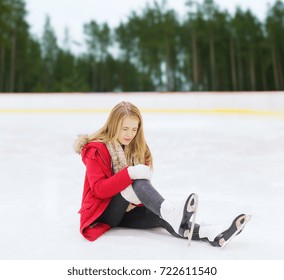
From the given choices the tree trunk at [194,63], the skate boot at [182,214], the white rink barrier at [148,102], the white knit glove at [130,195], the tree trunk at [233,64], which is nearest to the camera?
the skate boot at [182,214]

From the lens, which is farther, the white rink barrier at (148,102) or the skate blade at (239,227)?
the white rink barrier at (148,102)

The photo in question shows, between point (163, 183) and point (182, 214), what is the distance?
1.13 meters

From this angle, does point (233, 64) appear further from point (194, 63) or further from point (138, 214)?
point (138, 214)

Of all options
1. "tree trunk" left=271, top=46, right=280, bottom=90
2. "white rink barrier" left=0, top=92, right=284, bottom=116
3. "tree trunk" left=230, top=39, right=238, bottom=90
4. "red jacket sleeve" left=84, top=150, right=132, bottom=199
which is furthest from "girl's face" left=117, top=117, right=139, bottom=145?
"tree trunk" left=230, top=39, right=238, bottom=90

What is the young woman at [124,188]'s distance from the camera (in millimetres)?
1662

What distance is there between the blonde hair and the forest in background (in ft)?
54.1

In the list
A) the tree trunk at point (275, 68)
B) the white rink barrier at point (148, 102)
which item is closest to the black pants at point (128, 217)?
the white rink barrier at point (148, 102)

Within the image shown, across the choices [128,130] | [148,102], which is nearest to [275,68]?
[148,102]

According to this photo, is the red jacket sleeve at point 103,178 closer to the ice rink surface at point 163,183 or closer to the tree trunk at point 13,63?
the ice rink surface at point 163,183

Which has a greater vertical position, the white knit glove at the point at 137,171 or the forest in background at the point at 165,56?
the forest in background at the point at 165,56

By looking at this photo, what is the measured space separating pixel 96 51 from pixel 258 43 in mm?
8056

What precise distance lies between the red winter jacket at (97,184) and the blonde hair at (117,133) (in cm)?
3

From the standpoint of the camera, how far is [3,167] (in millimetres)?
3137

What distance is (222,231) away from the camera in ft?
5.53
